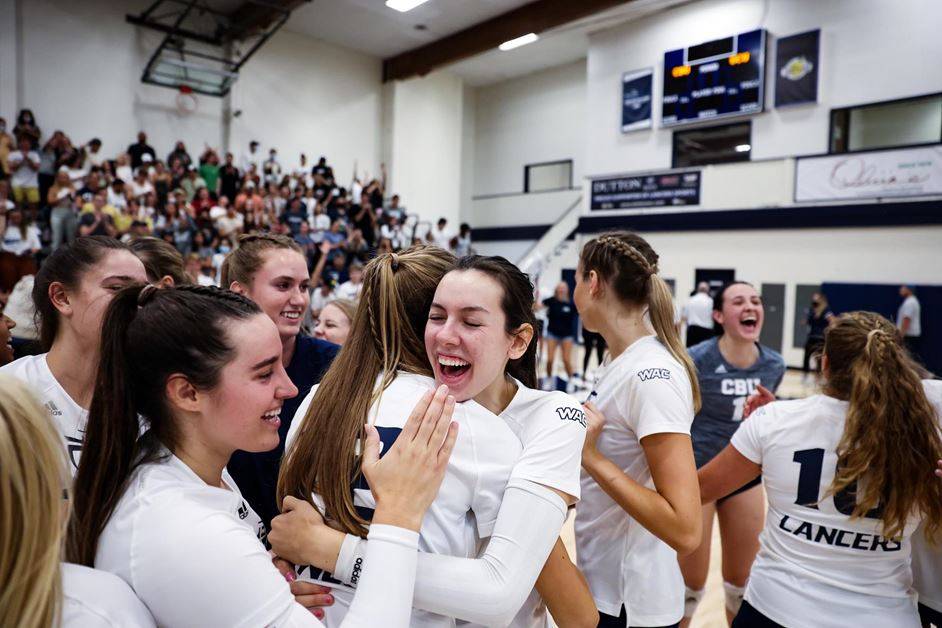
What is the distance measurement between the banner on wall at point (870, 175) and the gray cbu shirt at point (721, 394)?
33.9 ft

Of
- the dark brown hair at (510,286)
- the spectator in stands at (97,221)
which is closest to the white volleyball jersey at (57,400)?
the dark brown hair at (510,286)

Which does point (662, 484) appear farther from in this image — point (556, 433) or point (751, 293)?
point (751, 293)

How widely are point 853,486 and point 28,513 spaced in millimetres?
1993

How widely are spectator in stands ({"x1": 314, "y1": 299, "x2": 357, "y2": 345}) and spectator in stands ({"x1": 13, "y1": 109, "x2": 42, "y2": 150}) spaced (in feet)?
34.7

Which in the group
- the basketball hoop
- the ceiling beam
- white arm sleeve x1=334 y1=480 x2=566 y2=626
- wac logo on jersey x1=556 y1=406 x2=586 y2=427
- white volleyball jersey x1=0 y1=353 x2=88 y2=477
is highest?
the ceiling beam

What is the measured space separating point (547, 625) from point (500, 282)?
87 cm

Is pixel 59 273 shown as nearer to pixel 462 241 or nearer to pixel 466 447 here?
pixel 466 447

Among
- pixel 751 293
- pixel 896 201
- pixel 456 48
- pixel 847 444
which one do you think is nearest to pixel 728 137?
pixel 896 201

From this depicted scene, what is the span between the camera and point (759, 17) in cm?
1284

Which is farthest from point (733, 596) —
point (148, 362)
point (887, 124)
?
point (887, 124)

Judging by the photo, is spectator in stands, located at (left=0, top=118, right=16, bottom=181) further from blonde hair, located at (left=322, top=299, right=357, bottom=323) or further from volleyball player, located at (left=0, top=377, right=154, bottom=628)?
volleyball player, located at (left=0, top=377, right=154, bottom=628)

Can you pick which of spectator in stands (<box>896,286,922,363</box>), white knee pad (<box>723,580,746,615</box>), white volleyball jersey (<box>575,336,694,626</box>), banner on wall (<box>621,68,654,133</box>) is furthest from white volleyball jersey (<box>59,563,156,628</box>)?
banner on wall (<box>621,68,654,133</box>)

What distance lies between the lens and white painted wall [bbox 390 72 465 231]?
58.3 feet

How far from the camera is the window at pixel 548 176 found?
18.5 metres
